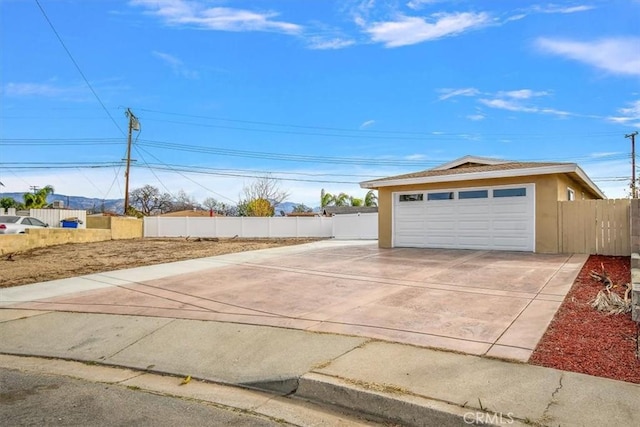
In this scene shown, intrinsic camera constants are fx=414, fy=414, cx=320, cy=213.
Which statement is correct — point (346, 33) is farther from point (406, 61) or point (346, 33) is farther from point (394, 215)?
point (394, 215)

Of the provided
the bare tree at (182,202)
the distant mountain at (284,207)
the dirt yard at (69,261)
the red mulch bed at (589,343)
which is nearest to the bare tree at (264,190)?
the distant mountain at (284,207)

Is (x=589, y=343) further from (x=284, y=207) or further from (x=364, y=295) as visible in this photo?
(x=284, y=207)

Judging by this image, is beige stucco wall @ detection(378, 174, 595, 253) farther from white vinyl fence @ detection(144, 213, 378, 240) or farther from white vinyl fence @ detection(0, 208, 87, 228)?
white vinyl fence @ detection(0, 208, 87, 228)

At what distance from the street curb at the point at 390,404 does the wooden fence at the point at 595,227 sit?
11.5 metres

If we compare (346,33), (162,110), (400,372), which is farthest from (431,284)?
(162,110)

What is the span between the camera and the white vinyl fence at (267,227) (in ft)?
82.4

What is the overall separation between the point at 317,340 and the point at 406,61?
14.3m

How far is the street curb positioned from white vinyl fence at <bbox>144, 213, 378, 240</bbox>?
20.6m

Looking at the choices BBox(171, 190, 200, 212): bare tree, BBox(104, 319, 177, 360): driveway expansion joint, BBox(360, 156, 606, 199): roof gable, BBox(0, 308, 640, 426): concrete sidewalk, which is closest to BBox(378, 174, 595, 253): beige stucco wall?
BBox(360, 156, 606, 199): roof gable

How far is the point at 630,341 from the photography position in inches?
185

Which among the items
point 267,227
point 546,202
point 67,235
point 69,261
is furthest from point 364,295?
point 267,227

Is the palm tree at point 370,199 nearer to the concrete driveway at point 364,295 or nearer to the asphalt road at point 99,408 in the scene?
the concrete driveway at point 364,295

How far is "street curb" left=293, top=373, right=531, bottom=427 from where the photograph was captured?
325 centimetres

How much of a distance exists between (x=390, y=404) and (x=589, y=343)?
2.74 metres
